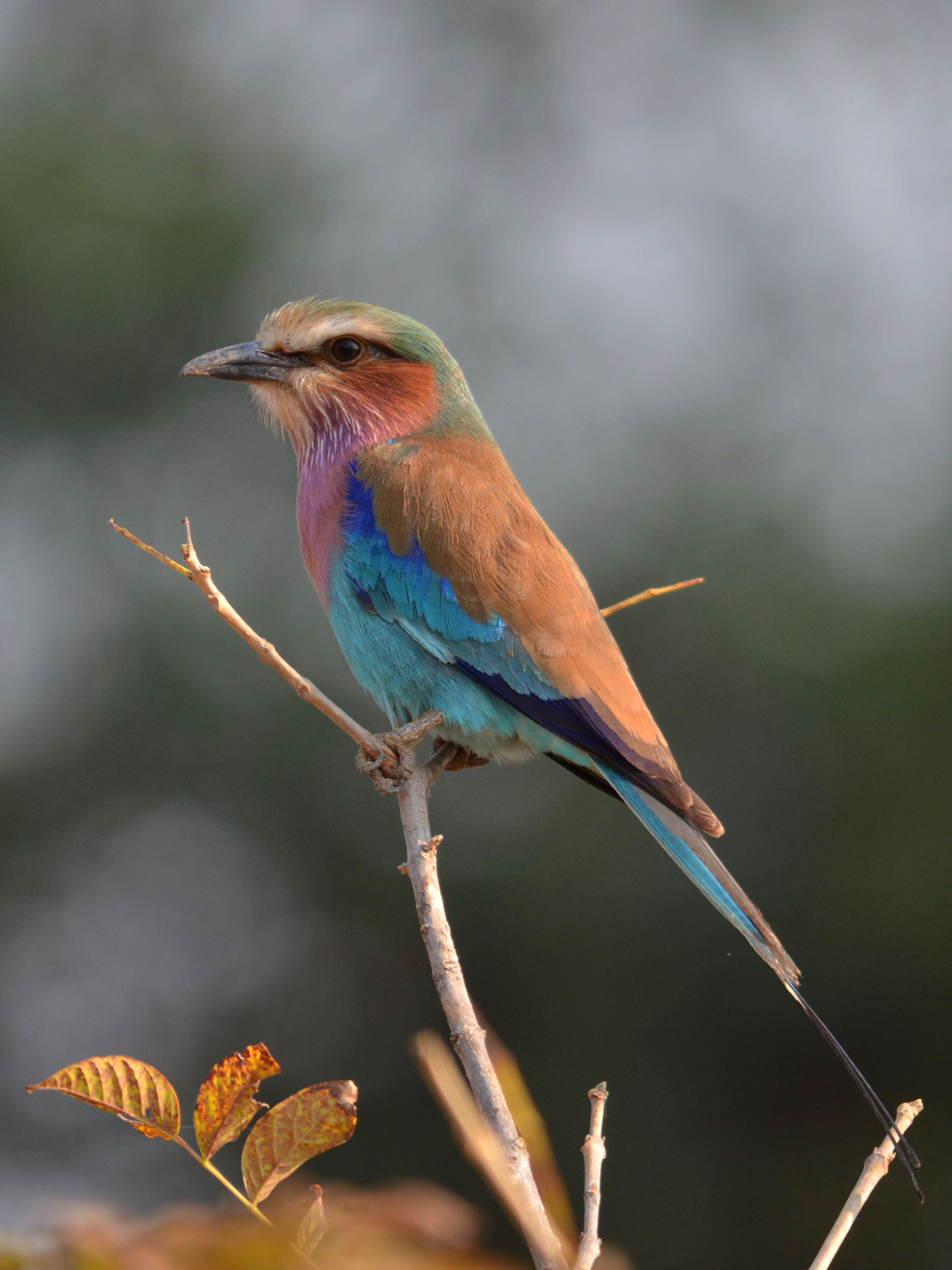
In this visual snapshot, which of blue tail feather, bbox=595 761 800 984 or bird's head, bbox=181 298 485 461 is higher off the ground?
bird's head, bbox=181 298 485 461

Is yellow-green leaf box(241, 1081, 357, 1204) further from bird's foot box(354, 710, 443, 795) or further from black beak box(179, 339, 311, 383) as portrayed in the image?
black beak box(179, 339, 311, 383)

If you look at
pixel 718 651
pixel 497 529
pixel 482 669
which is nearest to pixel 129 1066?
pixel 482 669

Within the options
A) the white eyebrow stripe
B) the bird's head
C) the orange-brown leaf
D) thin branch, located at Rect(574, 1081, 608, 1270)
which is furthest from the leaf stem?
the white eyebrow stripe

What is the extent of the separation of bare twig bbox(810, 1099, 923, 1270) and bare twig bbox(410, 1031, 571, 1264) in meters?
0.39

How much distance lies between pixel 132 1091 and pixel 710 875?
1.56 metres

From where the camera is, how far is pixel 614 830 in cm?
955

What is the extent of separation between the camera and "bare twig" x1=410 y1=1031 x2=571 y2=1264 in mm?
984

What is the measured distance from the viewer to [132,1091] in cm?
136

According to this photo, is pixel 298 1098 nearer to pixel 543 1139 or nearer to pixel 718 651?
pixel 543 1139

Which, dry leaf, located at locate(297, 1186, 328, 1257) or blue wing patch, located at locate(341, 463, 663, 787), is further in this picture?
blue wing patch, located at locate(341, 463, 663, 787)

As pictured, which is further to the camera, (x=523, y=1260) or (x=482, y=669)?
(x=482, y=669)

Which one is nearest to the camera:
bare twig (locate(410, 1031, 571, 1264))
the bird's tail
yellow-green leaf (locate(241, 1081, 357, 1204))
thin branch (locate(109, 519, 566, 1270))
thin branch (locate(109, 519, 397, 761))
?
bare twig (locate(410, 1031, 571, 1264))

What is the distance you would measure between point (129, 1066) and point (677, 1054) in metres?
8.13

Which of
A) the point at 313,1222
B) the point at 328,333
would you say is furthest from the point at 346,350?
the point at 313,1222
